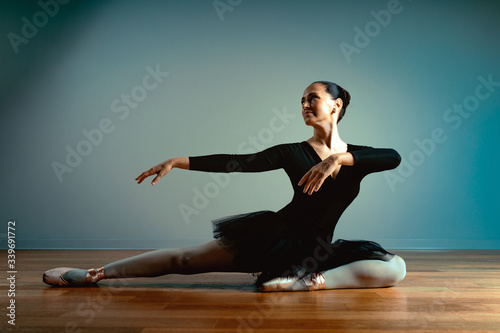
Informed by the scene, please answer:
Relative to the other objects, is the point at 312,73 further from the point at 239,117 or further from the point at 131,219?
the point at 131,219

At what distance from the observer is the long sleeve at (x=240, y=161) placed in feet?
6.50

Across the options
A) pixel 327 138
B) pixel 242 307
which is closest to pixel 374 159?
pixel 327 138

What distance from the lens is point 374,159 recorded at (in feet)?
6.53

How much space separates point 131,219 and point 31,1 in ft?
8.23

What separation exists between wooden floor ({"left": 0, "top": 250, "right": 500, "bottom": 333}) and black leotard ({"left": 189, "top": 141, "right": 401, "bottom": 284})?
14cm

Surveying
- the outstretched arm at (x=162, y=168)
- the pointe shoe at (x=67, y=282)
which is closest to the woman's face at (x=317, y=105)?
the outstretched arm at (x=162, y=168)

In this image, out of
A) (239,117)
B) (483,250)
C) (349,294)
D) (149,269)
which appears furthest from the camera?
(239,117)

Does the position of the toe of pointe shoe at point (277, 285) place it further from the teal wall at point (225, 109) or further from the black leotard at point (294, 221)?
the teal wall at point (225, 109)

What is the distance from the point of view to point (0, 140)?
4.58m

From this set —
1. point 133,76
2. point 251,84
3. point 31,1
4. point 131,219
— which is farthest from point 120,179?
point 31,1

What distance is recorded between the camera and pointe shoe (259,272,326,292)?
191 cm

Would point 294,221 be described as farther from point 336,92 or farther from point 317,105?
point 336,92

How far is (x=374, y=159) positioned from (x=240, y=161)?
1.95ft

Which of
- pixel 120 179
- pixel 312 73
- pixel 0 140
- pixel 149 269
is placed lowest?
pixel 149 269
